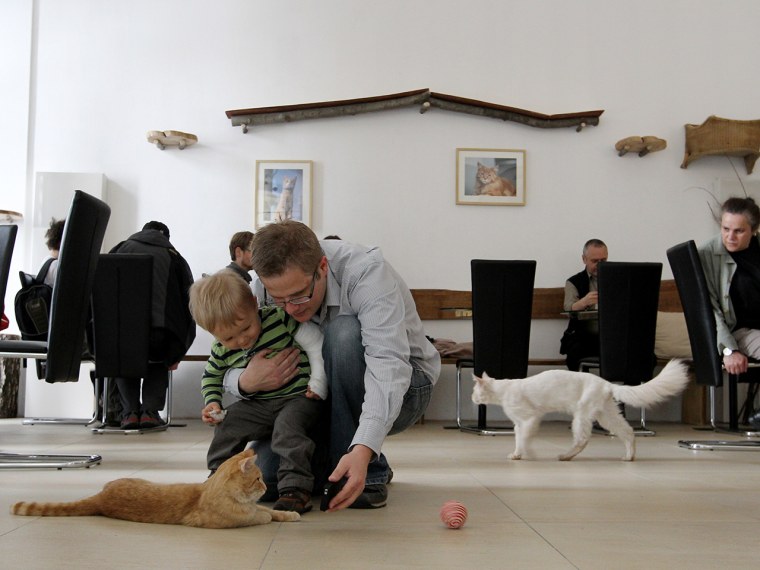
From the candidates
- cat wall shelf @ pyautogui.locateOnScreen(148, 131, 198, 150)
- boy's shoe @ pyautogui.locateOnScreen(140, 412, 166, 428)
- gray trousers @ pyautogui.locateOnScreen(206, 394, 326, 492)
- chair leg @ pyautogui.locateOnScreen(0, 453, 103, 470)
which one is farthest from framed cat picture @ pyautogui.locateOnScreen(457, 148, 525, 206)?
gray trousers @ pyautogui.locateOnScreen(206, 394, 326, 492)

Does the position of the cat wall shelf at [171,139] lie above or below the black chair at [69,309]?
above

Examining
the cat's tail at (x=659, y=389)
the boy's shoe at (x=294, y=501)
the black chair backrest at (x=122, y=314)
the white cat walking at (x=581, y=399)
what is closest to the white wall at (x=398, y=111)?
the black chair backrest at (x=122, y=314)

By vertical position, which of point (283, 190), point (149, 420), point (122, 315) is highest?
point (283, 190)

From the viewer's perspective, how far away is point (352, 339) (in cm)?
Result: 188

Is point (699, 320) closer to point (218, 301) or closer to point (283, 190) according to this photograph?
point (218, 301)

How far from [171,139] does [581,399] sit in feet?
12.0

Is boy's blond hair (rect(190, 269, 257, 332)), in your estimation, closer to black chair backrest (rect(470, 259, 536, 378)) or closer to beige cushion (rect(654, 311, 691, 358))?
black chair backrest (rect(470, 259, 536, 378))

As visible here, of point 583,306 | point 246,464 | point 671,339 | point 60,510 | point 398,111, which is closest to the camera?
point 246,464

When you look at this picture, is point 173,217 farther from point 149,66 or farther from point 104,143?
point 149,66

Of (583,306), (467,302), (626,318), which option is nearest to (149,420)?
(467,302)

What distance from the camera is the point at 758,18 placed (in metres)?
6.11

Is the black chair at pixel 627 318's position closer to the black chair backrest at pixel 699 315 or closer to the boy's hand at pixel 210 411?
the black chair backrest at pixel 699 315

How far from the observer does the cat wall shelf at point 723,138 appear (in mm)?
5820

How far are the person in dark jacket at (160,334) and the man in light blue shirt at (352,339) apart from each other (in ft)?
7.95
